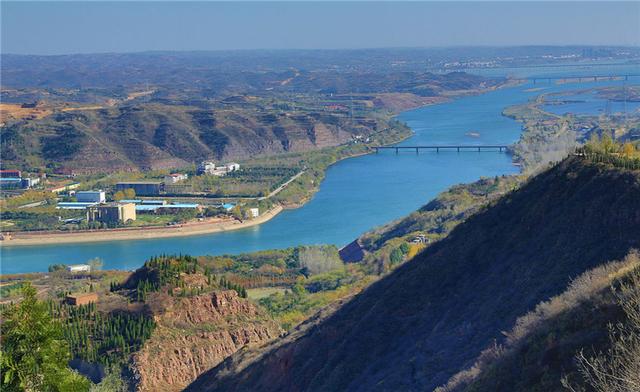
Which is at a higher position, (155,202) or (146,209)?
(146,209)

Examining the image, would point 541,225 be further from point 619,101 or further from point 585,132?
point 619,101

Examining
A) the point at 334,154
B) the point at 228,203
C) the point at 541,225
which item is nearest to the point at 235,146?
the point at 334,154

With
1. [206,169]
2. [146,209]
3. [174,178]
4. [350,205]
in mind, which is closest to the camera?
[350,205]

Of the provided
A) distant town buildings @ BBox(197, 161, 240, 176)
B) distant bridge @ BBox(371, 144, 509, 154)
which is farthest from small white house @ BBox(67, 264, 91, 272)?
distant bridge @ BBox(371, 144, 509, 154)

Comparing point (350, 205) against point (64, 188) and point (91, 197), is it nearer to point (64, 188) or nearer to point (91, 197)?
point (91, 197)

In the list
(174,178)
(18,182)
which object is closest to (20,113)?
(18,182)

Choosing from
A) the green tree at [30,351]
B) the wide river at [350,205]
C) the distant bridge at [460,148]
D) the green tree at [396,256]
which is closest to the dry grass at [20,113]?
the wide river at [350,205]

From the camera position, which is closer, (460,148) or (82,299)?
(82,299)
